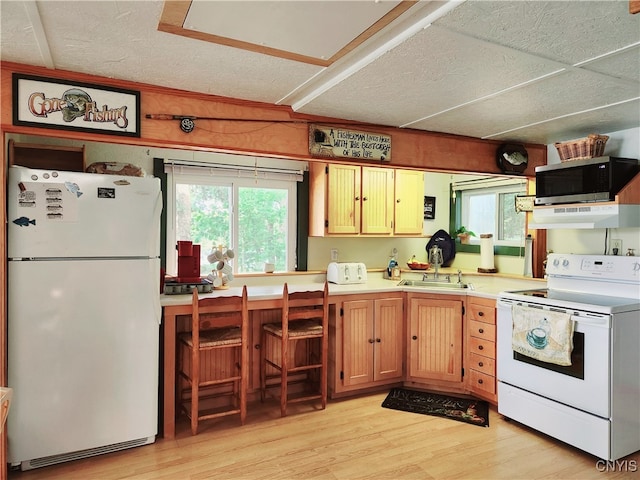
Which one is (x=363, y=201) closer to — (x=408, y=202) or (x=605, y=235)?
(x=408, y=202)

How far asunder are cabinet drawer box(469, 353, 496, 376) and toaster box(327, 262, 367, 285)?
1.13 m

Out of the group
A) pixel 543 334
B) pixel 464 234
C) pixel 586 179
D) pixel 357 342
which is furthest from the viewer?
pixel 464 234

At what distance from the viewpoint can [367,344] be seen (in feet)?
12.0

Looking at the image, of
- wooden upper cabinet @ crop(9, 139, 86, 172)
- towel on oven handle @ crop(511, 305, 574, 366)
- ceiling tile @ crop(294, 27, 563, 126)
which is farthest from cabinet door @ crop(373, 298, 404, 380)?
wooden upper cabinet @ crop(9, 139, 86, 172)

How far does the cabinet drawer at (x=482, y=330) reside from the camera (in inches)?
134

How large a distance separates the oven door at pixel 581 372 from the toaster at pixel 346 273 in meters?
1.38

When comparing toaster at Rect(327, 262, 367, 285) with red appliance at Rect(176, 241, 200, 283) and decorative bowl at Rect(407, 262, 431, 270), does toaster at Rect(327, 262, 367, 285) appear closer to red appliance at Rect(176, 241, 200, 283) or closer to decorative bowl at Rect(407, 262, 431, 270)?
decorative bowl at Rect(407, 262, 431, 270)

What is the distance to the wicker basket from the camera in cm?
317

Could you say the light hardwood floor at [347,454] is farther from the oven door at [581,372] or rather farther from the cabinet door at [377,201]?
the cabinet door at [377,201]

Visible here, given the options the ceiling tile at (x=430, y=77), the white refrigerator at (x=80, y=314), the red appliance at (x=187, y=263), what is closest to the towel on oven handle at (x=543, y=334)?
the ceiling tile at (x=430, y=77)

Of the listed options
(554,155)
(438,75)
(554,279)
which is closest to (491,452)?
(554,279)

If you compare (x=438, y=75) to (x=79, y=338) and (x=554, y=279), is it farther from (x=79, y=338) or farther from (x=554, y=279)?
(x=79, y=338)

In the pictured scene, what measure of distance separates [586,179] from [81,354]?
3503mm

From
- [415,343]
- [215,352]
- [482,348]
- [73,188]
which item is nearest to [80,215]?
[73,188]
